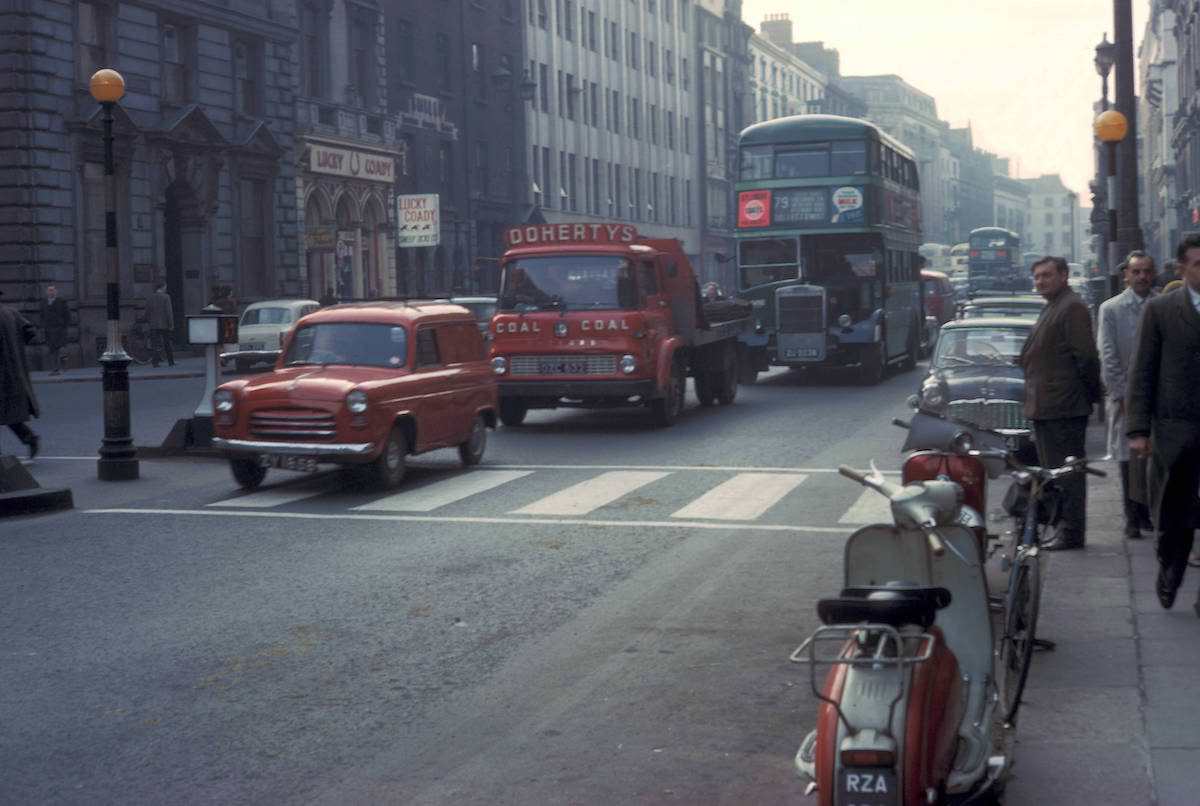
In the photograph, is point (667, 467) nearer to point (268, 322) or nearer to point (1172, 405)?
point (1172, 405)

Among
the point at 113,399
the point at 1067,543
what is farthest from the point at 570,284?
the point at 1067,543

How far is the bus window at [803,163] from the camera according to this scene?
2955 centimetres

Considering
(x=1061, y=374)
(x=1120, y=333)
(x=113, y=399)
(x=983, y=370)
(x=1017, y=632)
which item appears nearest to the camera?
(x=1017, y=632)

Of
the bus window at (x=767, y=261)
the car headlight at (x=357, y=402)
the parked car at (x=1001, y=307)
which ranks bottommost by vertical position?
the car headlight at (x=357, y=402)

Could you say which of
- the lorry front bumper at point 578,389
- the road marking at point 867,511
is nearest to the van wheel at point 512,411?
the lorry front bumper at point 578,389

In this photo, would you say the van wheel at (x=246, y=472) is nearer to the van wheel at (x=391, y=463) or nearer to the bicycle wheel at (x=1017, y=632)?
the van wheel at (x=391, y=463)

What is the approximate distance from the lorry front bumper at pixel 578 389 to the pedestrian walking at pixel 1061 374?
1021 cm

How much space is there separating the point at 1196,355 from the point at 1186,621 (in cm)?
127

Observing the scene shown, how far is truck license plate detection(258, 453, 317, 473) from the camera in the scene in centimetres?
1444

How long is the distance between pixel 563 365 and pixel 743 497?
697 centimetres

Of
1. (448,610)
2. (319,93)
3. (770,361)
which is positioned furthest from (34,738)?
(319,93)

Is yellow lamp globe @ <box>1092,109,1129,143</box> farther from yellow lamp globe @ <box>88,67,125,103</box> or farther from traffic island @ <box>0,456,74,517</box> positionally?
traffic island @ <box>0,456,74,517</box>

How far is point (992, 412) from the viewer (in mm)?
16297

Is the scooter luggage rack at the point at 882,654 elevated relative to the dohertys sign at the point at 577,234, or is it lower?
lower
